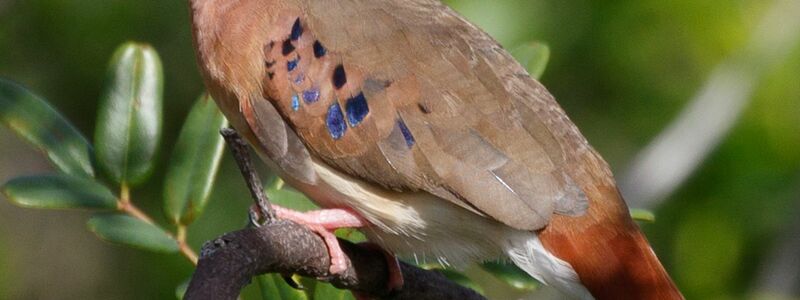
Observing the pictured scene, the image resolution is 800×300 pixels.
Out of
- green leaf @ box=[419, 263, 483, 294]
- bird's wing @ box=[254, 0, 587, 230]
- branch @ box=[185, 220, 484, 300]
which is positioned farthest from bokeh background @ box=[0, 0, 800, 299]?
branch @ box=[185, 220, 484, 300]

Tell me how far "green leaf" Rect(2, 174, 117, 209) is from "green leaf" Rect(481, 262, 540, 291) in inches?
47.4

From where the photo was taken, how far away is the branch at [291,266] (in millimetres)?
2979

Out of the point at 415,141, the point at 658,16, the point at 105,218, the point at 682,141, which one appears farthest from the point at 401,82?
the point at 658,16

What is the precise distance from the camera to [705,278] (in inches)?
252

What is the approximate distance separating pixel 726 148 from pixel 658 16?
25.4 inches

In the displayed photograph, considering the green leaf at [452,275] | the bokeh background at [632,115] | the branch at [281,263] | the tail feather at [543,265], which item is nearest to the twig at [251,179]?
the branch at [281,263]

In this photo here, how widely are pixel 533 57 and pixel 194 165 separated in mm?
1130

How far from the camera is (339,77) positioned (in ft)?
13.4

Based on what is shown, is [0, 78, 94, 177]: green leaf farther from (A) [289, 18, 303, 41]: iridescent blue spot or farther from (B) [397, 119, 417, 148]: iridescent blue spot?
(B) [397, 119, 417, 148]: iridescent blue spot

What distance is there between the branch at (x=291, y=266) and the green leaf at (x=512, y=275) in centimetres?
34

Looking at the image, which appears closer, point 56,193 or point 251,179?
point 251,179

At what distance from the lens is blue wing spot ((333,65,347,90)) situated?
4.08 metres

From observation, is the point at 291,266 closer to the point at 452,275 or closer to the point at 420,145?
the point at 420,145

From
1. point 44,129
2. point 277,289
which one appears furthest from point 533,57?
point 44,129
